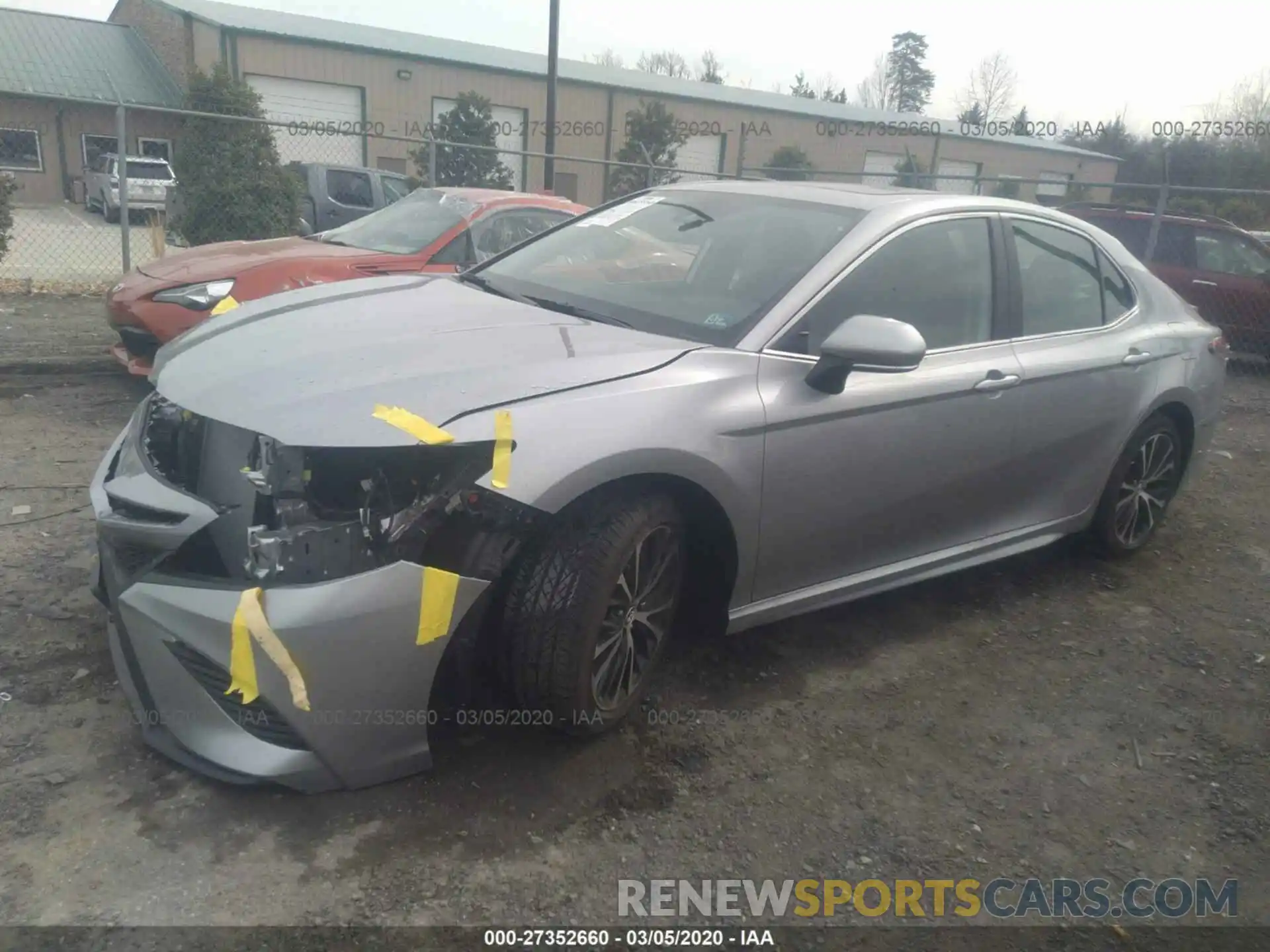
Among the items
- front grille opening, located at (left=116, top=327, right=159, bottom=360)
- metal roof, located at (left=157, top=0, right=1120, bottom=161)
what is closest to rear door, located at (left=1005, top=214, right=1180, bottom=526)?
front grille opening, located at (left=116, top=327, right=159, bottom=360)

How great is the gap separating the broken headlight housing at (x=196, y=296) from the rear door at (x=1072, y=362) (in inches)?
168

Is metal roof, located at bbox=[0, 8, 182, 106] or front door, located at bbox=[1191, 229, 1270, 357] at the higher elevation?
metal roof, located at bbox=[0, 8, 182, 106]

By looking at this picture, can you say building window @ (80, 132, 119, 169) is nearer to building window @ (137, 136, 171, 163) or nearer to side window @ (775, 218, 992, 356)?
building window @ (137, 136, 171, 163)

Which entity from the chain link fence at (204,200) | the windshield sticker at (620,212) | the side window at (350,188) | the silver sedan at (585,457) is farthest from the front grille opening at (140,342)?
the side window at (350,188)

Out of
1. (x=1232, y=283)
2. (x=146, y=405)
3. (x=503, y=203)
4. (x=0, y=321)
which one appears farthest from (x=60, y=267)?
(x=1232, y=283)

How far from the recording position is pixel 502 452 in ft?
7.81

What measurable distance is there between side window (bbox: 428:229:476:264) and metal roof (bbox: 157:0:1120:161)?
22.8m

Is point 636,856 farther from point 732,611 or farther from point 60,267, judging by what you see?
point 60,267

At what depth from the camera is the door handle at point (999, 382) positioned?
11.6 feet

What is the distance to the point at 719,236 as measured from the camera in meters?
3.58

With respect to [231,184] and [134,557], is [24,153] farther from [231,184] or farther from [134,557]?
[134,557]

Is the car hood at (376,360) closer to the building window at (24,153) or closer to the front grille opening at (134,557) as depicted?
the front grille opening at (134,557)

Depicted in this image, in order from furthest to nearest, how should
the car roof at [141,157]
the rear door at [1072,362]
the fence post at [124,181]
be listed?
the car roof at [141,157]
the fence post at [124,181]
the rear door at [1072,362]

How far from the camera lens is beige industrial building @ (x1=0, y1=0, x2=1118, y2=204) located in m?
27.0
